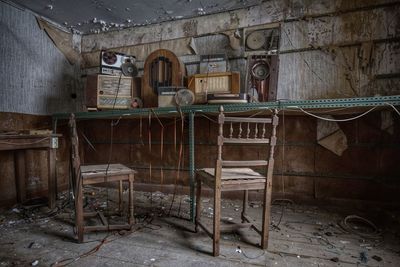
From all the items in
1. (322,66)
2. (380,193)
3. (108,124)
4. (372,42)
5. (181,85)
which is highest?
(372,42)

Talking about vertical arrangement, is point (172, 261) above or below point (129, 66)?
below

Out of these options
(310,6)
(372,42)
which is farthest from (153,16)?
(372,42)

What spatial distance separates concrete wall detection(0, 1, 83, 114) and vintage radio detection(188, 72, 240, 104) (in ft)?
7.39

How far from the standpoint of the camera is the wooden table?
2487 millimetres

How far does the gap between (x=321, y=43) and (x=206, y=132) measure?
183 centimetres

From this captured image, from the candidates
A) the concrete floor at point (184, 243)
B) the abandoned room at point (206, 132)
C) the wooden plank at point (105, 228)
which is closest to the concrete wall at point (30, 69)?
the abandoned room at point (206, 132)

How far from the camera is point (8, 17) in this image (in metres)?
2.94

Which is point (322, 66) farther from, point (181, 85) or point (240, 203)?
point (240, 203)

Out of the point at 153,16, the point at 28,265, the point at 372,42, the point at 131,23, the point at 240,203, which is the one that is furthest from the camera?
the point at 131,23

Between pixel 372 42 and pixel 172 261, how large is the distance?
305 centimetres

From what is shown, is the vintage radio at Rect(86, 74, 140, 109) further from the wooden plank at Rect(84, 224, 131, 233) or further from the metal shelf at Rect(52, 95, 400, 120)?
the wooden plank at Rect(84, 224, 131, 233)

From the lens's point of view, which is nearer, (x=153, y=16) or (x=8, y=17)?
(x=8, y=17)

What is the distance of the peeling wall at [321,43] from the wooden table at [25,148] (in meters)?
2.07

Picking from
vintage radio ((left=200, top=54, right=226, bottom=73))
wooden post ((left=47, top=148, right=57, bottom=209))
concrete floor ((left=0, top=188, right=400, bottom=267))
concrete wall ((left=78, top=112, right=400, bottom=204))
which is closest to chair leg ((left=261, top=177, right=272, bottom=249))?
concrete floor ((left=0, top=188, right=400, bottom=267))
